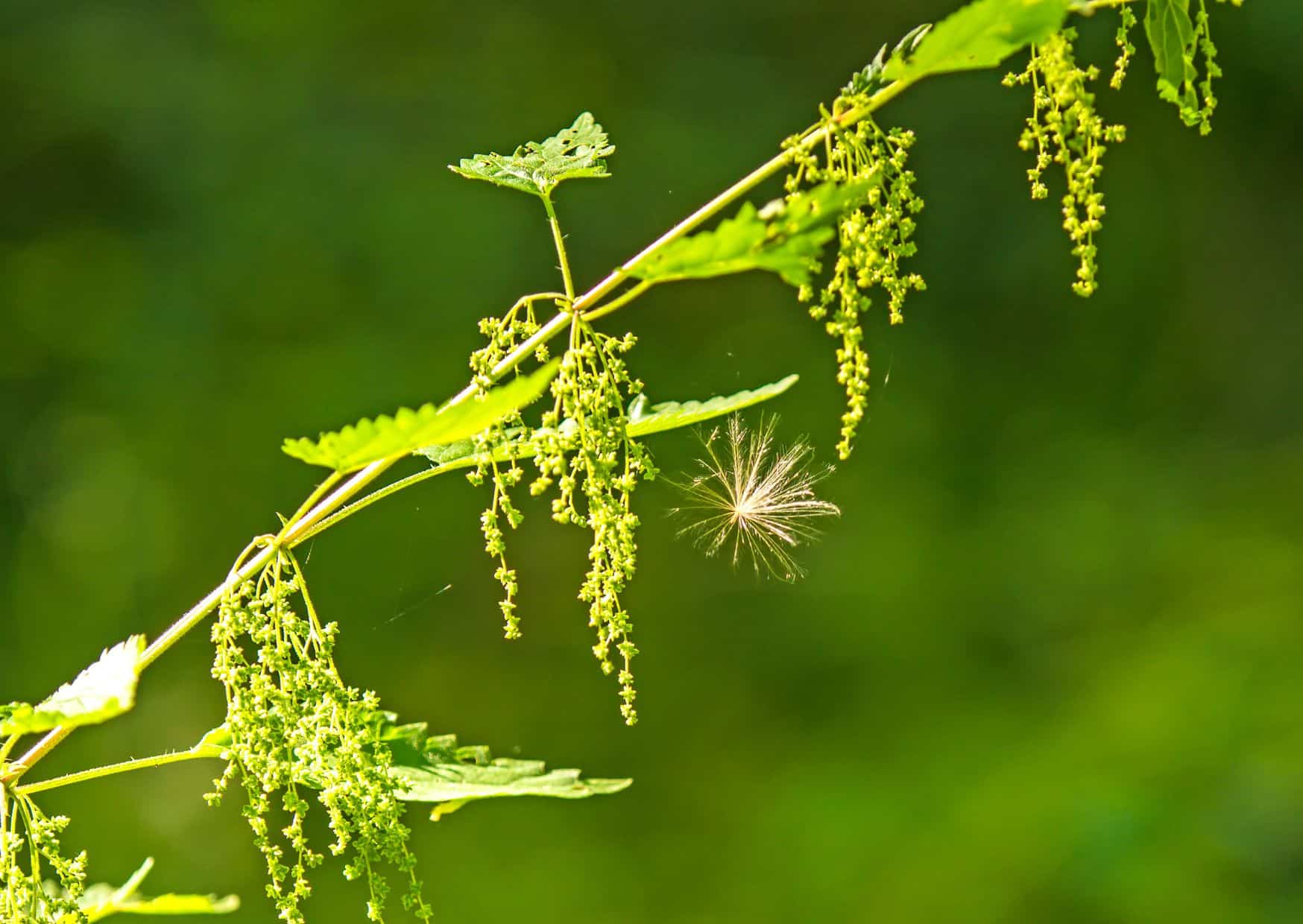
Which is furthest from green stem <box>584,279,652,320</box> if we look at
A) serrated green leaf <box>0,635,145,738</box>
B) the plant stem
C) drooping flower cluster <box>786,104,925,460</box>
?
serrated green leaf <box>0,635,145,738</box>

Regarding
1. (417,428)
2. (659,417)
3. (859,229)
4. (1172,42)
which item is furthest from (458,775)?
(1172,42)

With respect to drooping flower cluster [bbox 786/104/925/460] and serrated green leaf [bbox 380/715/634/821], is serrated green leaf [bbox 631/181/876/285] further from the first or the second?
serrated green leaf [bbox 380/715/634/821]

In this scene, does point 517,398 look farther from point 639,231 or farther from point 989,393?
→ point 989,393

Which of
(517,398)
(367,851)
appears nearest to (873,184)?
(517,398)

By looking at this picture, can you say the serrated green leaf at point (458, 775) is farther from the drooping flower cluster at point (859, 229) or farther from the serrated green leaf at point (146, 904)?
the drooping flower cluster at point (859, 229)

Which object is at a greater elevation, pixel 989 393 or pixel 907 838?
pixel 989 393

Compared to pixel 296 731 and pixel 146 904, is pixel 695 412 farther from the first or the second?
pixel 146 904
